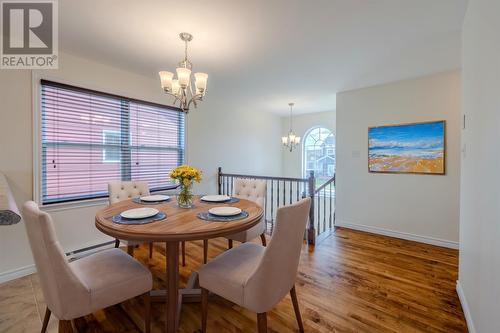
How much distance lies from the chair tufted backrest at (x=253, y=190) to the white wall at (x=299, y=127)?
3514 mm

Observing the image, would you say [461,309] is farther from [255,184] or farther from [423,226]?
[255,184]

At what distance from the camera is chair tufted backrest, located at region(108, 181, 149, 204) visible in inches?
95.2

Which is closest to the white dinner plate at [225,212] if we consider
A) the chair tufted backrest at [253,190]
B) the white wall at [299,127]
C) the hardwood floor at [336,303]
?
the hardwood floor at [336,303]

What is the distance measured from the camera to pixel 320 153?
230 inches

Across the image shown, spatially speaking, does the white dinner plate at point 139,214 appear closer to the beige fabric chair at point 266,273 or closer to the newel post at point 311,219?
the beige fabric chair at point 266,273

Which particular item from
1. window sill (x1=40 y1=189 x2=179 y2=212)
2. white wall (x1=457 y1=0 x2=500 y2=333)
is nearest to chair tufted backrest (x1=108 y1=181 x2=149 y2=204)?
window sill (x1=40 y1=189 x2=179 y2=212)

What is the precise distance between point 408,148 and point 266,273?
3.15m

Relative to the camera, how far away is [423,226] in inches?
124

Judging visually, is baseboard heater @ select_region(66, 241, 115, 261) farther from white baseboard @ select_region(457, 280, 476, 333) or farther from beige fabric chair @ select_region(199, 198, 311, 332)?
white baseboard @ select_region(457, 280, 476, 333)

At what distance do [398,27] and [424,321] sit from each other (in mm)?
2464

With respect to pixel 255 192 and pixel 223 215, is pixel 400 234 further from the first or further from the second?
pixel 223 215

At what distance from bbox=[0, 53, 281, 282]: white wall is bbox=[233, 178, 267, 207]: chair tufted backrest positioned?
1435 mm

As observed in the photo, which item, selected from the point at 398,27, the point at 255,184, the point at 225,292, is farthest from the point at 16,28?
the point at 398,27

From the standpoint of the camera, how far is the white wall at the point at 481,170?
1107 millimetres
